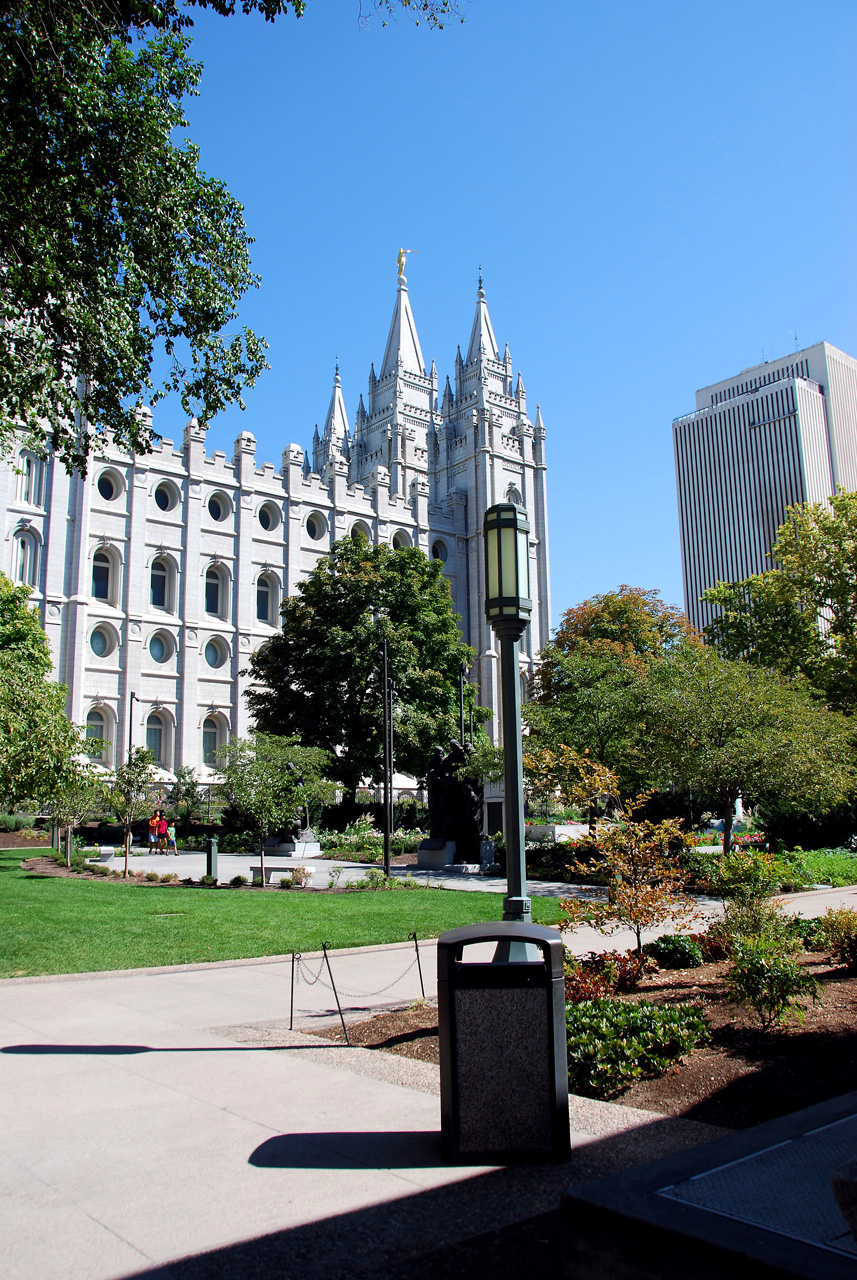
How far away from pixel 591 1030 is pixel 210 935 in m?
8.26

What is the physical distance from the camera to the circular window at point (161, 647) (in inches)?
2131

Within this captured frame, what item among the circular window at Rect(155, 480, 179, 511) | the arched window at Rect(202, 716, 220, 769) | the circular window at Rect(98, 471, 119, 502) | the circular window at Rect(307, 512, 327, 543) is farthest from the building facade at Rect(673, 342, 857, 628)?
the circular window at Rect(98, 471, 119, 502)

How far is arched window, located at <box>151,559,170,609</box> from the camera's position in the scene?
55.3m

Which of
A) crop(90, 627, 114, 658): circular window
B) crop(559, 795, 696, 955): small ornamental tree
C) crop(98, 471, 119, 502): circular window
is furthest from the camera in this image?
crop(98, 471, 119, 502): circular window

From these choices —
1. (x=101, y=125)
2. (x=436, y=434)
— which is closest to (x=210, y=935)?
(x=101, y=125)

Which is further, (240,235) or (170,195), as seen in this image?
(240,235)

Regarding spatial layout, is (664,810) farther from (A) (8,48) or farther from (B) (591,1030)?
(A) (8,48)

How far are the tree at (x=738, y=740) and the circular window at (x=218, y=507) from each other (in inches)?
1654

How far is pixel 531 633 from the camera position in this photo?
71875 mm

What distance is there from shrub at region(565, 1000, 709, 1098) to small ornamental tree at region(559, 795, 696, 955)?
2006 millimetres

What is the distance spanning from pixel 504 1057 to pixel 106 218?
36.2ft

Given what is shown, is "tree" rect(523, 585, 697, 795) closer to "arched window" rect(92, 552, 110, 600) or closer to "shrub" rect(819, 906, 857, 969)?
"shrub" rect(819, 906, 857, 969)

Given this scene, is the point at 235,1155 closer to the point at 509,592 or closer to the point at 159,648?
the point at 509,592

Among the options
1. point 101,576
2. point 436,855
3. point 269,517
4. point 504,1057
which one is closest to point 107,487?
point 101,576
